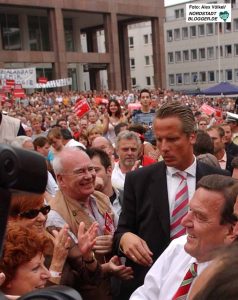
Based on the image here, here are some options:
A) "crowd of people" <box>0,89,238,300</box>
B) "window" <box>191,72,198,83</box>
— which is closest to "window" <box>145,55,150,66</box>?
"window" <box>191,72,198,83</box>

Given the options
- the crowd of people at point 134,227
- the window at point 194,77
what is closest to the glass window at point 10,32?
the window at point 194,77

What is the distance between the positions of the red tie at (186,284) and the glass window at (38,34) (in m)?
40.7

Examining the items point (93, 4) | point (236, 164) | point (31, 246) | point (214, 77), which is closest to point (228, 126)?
point (236, 164)

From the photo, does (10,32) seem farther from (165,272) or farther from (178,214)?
(165,272)

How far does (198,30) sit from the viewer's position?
6962 centimetres

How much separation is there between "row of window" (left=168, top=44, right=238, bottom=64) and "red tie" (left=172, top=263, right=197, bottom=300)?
6757 centimetres

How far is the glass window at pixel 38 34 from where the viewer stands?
41500mm

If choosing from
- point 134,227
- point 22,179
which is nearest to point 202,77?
point 134,227

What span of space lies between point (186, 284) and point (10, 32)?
134 ft

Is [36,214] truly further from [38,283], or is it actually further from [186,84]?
[186,84]

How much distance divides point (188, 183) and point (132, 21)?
4484 cm

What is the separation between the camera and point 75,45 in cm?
4431

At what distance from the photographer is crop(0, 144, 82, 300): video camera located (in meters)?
0.94

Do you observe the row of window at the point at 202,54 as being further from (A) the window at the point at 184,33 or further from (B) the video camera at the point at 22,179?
(B) the video camera at the point at 22,179
